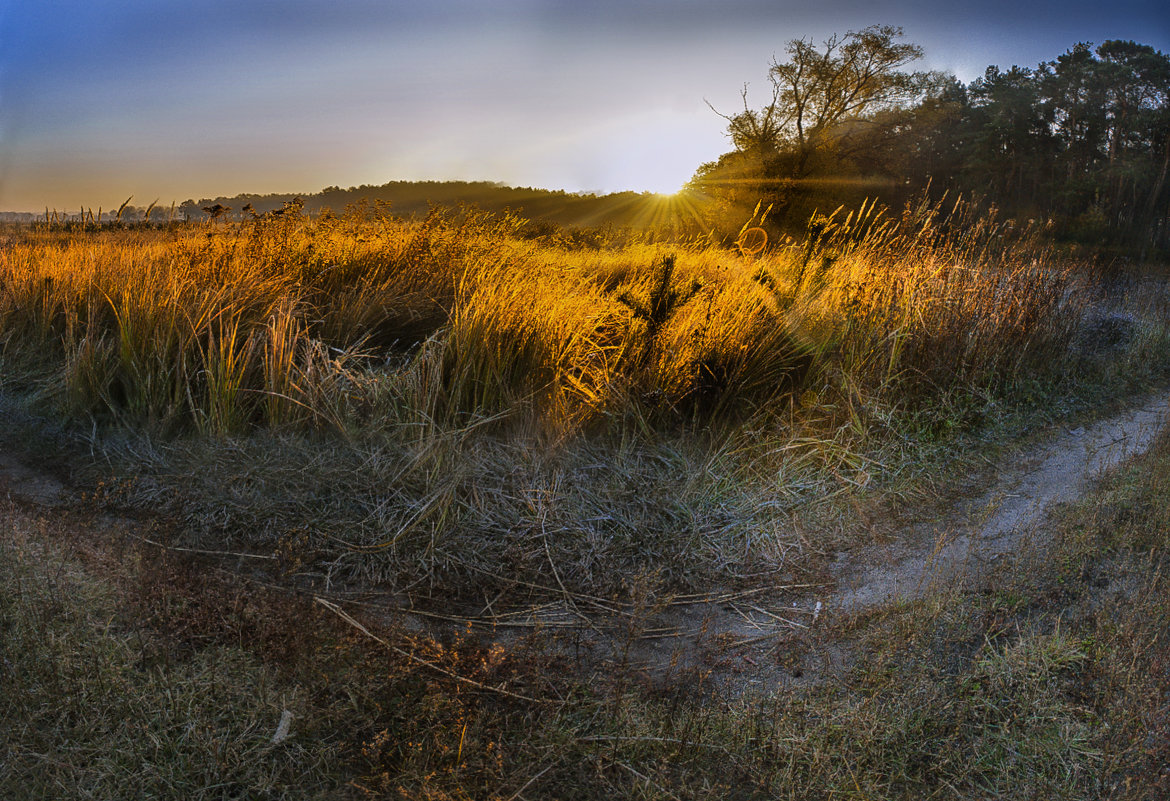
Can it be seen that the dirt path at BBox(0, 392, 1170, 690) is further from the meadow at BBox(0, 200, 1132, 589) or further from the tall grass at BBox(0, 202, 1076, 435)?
the tall grass at BBox(0, 202, 1076, 435)

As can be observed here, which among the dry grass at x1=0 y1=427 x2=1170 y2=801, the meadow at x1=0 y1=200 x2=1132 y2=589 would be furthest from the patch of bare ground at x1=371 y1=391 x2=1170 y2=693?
the meadow at x1=0 y1=200 x2=1132 y2=589

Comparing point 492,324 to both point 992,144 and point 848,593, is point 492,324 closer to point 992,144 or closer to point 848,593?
point 848,593

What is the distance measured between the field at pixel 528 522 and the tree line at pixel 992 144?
15977 millimetres

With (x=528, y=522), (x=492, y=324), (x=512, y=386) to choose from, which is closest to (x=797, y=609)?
(x=528, y=522)

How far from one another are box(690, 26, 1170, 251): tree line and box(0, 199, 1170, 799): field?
16.0 metres

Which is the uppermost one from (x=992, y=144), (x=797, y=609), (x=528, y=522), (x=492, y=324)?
(x=992, y=144)

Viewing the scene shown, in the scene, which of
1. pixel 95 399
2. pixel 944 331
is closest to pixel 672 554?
pixel 944 331

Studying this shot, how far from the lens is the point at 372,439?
386 cm

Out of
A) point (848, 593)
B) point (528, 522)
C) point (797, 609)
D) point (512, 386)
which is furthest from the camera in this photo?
point (512, 386)

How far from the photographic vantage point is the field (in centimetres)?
208

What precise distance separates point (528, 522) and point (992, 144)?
85.3 feet

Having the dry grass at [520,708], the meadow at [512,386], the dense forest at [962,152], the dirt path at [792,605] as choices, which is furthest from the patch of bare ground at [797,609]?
the dense forest at [962,152]

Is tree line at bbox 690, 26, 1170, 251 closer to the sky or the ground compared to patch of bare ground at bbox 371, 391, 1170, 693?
closer to the sky

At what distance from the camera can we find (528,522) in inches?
136
